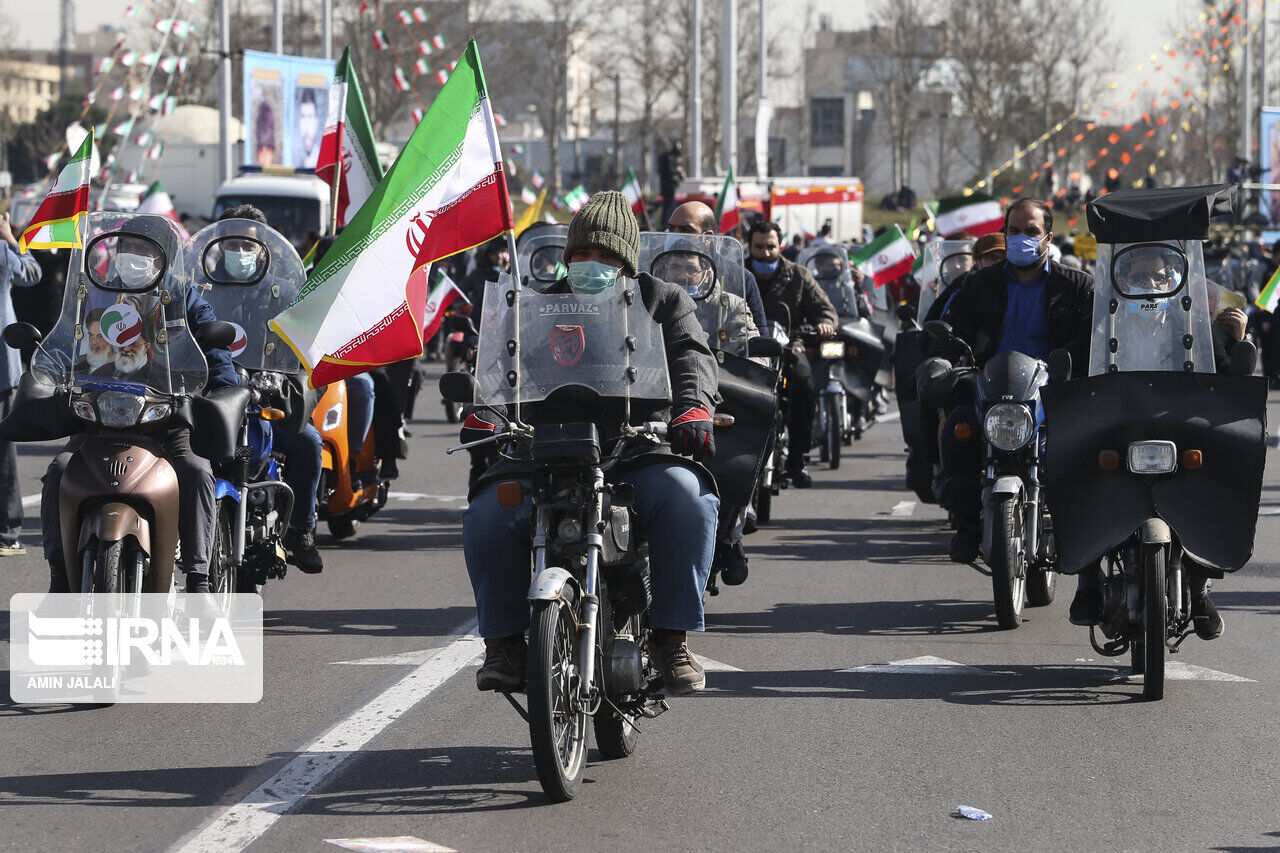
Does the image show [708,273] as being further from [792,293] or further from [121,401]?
[792,293]

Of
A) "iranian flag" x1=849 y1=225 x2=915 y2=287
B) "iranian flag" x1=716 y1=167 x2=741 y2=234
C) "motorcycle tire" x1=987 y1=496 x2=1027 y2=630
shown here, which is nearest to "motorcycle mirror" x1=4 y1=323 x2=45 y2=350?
"motorcycle tire" x1=987 y1=496 x2=1027 y2=630

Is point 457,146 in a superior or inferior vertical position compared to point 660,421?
superior

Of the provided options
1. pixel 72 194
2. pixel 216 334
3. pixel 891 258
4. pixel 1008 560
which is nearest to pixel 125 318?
pixel 216 334

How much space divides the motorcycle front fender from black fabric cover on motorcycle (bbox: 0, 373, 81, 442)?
2.45m

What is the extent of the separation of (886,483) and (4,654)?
842 centimetres

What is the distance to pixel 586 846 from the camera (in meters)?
5.15

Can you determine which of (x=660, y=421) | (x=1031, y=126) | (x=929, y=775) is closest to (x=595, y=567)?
(x=660, y=421)

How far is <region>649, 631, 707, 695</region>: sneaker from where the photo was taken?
590cm

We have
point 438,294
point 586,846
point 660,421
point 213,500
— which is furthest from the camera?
point 438,294

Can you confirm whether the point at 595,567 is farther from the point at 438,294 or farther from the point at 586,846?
the point at 438,294

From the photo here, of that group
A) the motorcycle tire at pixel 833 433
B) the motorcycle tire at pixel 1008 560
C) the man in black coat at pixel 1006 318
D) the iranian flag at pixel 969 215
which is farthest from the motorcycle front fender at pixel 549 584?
the iranian flag at pixel 969 215

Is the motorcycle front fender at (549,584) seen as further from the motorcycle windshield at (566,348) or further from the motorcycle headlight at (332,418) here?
the motorcycle headlight at (332,418)

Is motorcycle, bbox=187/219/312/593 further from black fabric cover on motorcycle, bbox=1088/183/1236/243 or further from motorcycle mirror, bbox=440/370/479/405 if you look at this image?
black fabric cover on motorcycle, bbox=1088/183/1236/243

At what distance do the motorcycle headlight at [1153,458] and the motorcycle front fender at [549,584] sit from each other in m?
2.69
